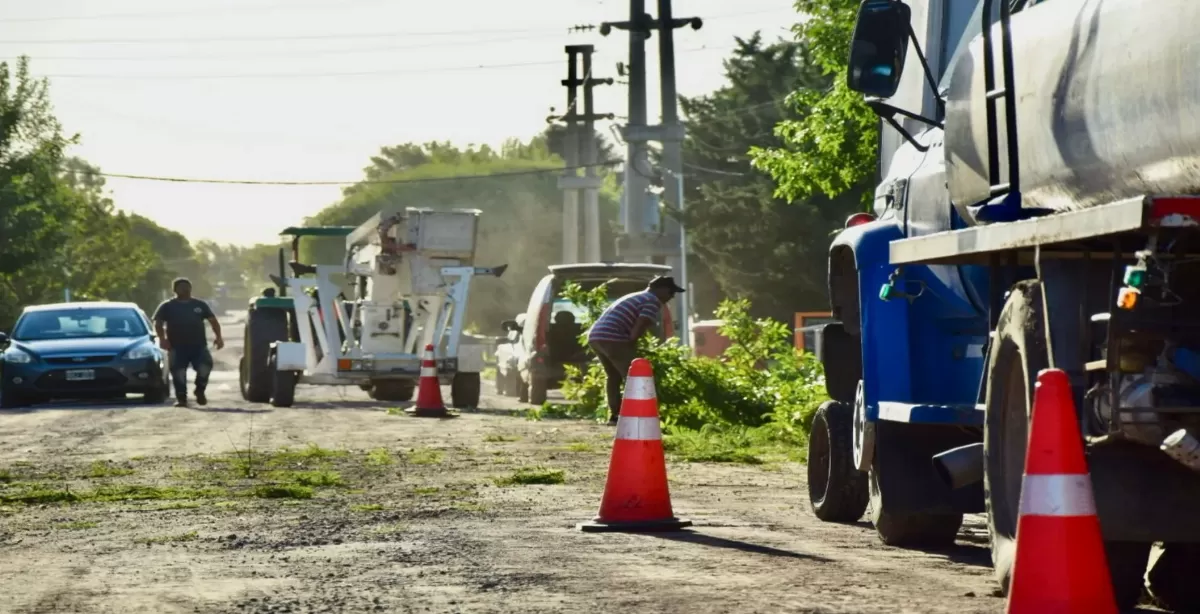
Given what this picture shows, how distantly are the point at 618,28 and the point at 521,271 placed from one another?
68.0 m

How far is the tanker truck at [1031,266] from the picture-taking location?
5836 mm

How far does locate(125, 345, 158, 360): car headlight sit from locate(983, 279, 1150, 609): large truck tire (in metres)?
22.1

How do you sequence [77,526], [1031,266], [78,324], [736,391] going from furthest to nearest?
1. [78,324]
2. [736,391]
3. [77,526]
4. [1031,266]

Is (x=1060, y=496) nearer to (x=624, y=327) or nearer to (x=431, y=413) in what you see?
(x=624, y=327)

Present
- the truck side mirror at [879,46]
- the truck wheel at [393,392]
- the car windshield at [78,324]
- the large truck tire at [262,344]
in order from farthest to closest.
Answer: the truck wheel at [393,392]
the car windshield at [78,324]
the large truck tire at [262,344]
the truck side mirror at [879,46]

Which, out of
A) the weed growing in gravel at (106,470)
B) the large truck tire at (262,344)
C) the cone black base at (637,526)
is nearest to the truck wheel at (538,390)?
Result: the large truck tire at (262,344)

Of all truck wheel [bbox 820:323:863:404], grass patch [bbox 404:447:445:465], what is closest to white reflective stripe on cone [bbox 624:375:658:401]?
truck wheel [bbox 820:323:863:404]

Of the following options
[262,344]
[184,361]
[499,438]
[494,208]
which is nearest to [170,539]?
[499,438]

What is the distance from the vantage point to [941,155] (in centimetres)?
848

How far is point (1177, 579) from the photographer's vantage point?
7258 millimetres

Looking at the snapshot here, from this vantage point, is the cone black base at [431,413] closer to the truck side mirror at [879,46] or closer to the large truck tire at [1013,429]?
the truck side mirror at [879,46]

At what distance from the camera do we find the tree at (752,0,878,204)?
24.1 meters

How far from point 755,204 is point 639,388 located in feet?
160

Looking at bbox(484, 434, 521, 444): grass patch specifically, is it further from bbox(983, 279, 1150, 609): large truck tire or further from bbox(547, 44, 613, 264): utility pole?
bbox(547, 44, 613, 264): utility pole
